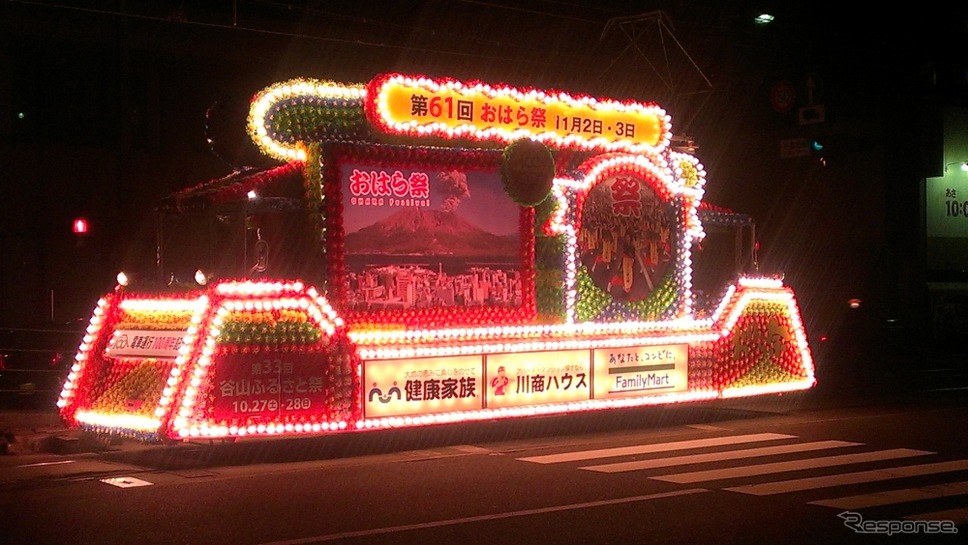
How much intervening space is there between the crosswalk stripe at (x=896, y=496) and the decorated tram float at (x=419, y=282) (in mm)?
4825

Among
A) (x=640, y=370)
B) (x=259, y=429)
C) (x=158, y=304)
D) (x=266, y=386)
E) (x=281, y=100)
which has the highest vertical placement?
(x=281, y=100)

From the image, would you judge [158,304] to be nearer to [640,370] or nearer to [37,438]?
[37,438]

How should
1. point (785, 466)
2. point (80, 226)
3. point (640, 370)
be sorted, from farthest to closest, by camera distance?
point (80, 226)
point (640, 370)
point (785, 466)

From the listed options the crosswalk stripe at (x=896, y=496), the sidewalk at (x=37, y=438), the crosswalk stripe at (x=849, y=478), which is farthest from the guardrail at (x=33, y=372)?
the crosswalk stripe at (x=896, y=496)

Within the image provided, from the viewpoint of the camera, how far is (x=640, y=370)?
14.6 m

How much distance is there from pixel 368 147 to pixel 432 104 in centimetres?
99

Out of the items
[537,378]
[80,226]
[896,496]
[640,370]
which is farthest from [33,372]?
[896,496]

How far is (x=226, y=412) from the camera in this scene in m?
11.2

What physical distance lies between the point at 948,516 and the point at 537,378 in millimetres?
5822

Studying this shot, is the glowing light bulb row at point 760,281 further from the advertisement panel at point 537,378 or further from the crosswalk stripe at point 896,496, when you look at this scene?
the crosswalk stripe at point 896,496

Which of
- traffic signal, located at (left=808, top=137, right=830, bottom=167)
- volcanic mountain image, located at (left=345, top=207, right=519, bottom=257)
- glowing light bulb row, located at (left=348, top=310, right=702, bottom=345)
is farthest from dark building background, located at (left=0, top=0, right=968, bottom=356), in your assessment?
volcanic mountain image, located at (left=345, top=207, right=519, bottom=257)

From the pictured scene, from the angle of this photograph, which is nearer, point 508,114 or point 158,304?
point 158,304

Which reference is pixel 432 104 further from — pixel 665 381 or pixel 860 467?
pixel 860 467

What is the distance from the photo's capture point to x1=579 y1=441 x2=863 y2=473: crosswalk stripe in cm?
1102
